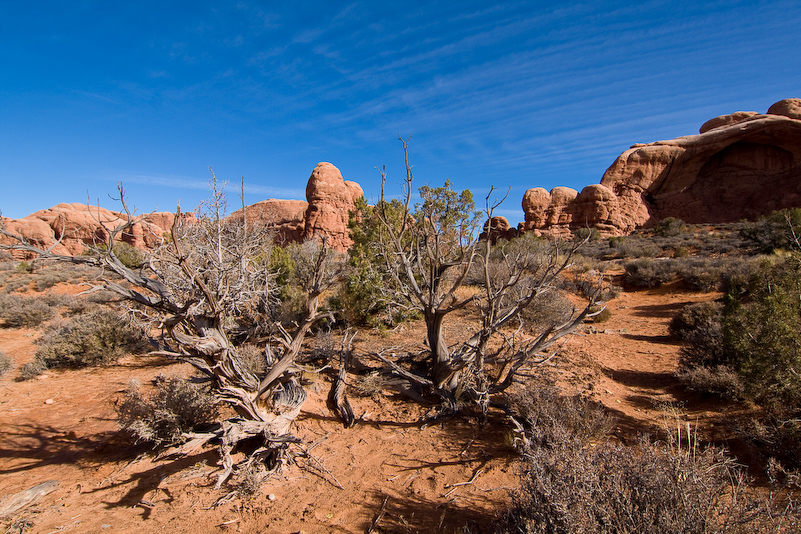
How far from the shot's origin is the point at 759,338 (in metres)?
3.93

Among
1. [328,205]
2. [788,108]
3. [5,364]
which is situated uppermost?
[788,108]

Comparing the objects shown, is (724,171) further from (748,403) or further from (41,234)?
(41,234)

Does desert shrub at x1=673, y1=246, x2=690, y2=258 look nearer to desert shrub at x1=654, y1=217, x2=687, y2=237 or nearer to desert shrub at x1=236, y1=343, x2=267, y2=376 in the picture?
desert shrub at x1=654, y1=217, x2=687, y2=237

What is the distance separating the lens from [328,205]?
3127 centimetres

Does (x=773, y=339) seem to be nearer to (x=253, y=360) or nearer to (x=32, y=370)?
(x=253, y=360)

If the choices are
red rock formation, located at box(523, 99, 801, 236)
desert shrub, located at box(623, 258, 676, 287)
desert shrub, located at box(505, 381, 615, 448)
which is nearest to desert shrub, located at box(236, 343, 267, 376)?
desert shrub, located at box(505, 381, 615, 448)

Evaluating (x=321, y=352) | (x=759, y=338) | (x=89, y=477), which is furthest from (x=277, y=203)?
(x=759, y=338)

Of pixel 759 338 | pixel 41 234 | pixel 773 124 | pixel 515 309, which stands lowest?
pixel 759 338

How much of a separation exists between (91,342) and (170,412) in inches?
199

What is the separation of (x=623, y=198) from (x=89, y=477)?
43899 mm

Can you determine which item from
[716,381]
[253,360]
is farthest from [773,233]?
[253,360]

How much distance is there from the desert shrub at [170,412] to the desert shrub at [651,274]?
594 inches

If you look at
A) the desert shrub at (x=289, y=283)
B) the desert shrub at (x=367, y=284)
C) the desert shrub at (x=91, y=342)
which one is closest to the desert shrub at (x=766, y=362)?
the desert shrub at (x=367, y=284)

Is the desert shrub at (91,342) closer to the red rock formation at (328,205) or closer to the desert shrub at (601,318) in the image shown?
the desert shrub at (601,318)
